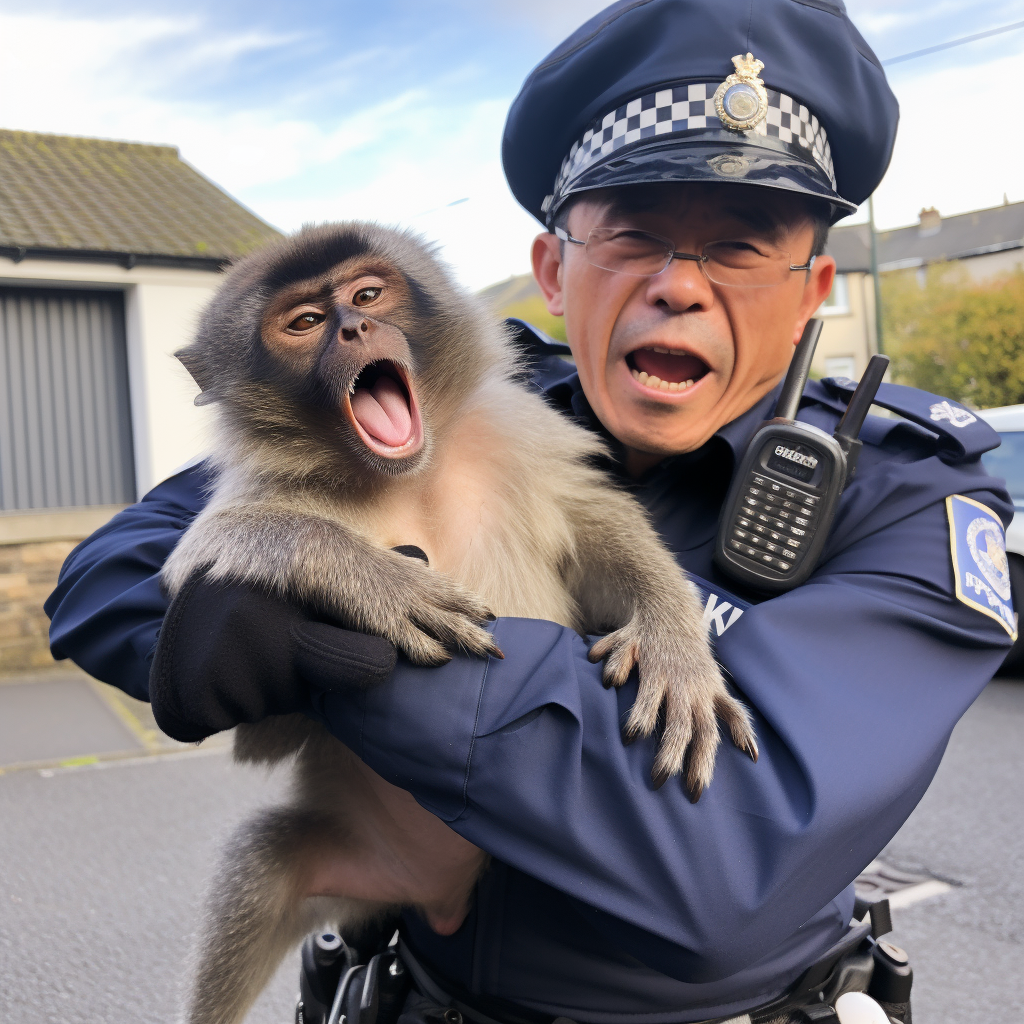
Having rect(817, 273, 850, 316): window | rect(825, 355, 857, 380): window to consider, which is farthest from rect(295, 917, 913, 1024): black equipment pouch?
rect(817, 273, 850, 316): window

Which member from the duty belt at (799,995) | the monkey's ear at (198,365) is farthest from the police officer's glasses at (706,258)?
the duty belt at (799,995)

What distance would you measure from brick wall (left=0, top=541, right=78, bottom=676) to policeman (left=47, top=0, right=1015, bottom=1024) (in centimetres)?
677

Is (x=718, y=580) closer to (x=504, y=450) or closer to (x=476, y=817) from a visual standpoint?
(x=504, y=450)

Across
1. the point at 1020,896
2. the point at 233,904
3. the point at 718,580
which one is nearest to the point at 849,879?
the point at 718,580

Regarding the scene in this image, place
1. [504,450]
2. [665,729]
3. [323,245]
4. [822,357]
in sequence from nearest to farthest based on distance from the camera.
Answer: [665,729] < [323,245] < [504,450] < [822,357]

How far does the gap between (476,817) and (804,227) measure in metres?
1.04

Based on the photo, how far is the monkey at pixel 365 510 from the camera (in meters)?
1.63

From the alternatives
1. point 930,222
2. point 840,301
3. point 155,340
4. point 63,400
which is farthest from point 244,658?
point 930,222

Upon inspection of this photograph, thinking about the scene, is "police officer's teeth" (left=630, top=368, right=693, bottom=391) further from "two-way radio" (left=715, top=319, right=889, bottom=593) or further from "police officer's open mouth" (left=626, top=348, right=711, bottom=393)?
"two-way radio" (left=715, top=319, right=889, bottom=593)

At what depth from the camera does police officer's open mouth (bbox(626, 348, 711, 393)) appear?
5.27 feet

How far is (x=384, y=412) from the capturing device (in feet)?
A: 6.08

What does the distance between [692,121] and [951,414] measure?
23.0 inches

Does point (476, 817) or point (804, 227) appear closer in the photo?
point (476, 817)

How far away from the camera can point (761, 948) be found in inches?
44.4
